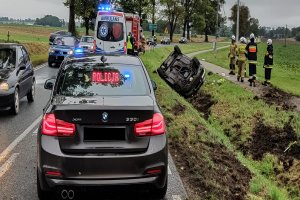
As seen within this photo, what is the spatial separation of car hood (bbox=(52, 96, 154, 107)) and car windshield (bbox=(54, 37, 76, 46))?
899 inches

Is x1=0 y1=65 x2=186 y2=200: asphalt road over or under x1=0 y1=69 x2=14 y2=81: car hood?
under

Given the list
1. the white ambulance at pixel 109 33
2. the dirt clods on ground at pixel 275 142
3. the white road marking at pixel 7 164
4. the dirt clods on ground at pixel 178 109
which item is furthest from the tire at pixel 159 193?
the white ambulance at pixel 109 33

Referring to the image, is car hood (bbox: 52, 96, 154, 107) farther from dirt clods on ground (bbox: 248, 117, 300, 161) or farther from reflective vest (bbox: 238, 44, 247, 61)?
reflective vest (bbox: 238, 44, 247, 61)

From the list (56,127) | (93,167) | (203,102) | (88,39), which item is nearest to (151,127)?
(93,167)

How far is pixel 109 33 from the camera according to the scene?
1093 inches

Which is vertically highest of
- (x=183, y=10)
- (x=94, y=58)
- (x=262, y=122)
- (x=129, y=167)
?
(x=183, y=10)

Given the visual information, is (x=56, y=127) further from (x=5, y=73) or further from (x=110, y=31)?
(x=110, y=31)

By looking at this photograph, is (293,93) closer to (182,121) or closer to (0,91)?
(182,121)

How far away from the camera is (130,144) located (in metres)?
4.89

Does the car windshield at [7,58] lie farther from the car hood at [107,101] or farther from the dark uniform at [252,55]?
the dark uniform at [252,55]

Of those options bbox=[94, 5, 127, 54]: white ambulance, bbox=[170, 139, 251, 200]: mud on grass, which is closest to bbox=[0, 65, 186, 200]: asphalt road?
bbox=[170, 139, 251, 200]: mud on grass

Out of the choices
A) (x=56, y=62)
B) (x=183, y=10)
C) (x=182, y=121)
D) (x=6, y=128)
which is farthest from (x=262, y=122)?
(x=183, y=10)

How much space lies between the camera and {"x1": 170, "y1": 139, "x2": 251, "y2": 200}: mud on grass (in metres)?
6.28

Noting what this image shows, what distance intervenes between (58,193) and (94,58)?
2038 millimetres
